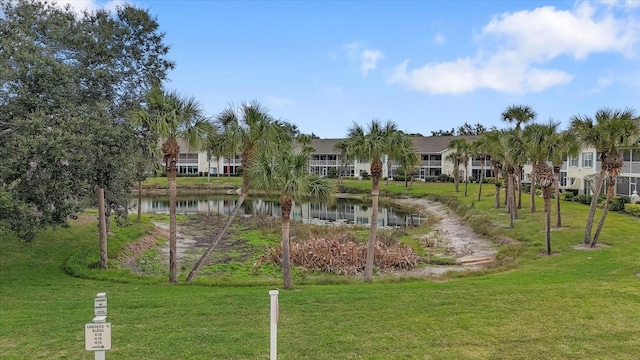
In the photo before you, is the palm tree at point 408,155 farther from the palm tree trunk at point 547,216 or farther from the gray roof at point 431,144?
the gray roof at point 431,144

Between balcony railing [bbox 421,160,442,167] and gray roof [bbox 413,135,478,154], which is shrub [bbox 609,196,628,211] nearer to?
balcony railing [bbox 421,160,442,167]

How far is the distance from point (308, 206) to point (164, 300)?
139ft

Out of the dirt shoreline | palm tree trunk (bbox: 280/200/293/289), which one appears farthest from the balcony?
palm tree trunk (bbox: 280/200/293/289)

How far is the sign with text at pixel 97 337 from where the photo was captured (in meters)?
6.55

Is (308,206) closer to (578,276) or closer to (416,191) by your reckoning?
(416,191)

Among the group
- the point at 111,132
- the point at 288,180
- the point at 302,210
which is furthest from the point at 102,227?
the point at 302,210

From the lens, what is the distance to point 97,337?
6.58 metres

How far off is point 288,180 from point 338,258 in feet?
30.8

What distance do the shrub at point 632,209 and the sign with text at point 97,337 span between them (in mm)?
34485

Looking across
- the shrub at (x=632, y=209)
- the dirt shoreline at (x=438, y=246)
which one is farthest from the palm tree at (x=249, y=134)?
the shrub at (x=632, y=209)

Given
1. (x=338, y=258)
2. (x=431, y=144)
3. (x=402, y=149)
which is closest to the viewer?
(x=402, y=149)

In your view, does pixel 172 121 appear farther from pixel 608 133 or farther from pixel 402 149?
pixel 608 133

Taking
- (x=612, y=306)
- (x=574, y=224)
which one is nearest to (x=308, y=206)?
(x=574, y=224)

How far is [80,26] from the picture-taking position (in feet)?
59.6
